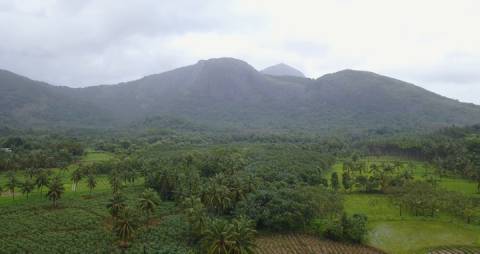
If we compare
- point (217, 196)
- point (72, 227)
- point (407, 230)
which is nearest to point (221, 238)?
point (217, 196)

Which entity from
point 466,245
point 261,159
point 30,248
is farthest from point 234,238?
point 261,159

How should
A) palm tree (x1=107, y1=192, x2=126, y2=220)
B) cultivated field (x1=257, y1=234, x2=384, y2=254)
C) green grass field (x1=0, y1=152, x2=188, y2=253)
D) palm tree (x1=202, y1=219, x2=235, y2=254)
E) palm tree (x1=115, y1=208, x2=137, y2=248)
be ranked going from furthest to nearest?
palm tree (x1=107, y1=192, x2=126, y2=220) → cultivated field (x1=257, y1=234, x2=384, y2=254) → green grass field (x1=0, y1=152, x2=188, y2=253) → palm tree (x1=115, y1=208, x2=137, y2=248) → palm tree (x1=202, y1=219, x2=235, y2=254)

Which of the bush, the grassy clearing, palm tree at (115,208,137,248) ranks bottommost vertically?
the grassy clearing

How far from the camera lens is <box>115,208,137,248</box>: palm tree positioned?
54969mm

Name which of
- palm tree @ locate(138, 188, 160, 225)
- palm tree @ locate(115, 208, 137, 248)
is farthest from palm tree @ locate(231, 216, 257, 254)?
palm tree @ locate(138, 188, 160, 225)

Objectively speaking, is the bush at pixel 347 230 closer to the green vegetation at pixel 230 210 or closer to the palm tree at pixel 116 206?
the green vegetation at pixel 230 210

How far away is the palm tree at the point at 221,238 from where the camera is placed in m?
47.2

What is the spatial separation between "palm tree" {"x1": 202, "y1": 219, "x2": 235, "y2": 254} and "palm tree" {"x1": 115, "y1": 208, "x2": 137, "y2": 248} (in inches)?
538

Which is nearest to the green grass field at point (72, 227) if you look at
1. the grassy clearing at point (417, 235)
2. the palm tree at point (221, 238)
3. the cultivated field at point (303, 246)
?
the palm tree at point (221, 238)

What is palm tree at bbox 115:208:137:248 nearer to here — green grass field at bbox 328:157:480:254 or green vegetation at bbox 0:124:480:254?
green vegetation at bbox 0:124:480:254

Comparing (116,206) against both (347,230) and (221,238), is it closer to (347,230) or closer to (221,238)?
(221,238)

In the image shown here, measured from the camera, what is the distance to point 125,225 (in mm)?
54938

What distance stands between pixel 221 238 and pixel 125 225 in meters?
16.5

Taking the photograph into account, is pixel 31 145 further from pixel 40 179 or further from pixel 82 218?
pixel 82 218
